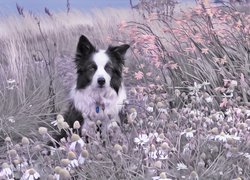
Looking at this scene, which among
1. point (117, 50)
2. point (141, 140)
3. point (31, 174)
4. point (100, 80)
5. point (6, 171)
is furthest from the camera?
point (117, 50)

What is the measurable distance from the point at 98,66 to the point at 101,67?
3 cm

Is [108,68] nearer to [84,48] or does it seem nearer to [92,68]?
[92,68]

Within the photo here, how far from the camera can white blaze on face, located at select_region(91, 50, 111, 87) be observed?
5410 mm

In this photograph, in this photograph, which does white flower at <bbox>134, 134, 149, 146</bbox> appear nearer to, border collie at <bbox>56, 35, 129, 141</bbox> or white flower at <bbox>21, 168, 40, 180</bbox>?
white flower at <bbox>21, 168, 40, 180</bbox>

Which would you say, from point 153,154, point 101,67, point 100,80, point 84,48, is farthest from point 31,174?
point 84,48

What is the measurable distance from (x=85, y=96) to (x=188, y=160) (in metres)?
2.61

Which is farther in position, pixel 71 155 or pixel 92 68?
pixel 92 68

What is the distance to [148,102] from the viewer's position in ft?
18.6

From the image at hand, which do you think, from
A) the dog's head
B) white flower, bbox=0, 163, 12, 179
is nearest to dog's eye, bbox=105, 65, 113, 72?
the dog's head

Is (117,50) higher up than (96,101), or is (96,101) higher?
(117,50)

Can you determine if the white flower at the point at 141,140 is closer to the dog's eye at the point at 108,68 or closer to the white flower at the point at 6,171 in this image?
the white flower at the point at 6,171

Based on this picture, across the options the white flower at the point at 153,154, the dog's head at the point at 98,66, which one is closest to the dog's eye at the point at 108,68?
the dog's head at the point at 98,66

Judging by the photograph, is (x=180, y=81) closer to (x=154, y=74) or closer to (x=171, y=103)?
(x=171, y=103)

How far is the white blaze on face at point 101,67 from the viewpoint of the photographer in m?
5.41
